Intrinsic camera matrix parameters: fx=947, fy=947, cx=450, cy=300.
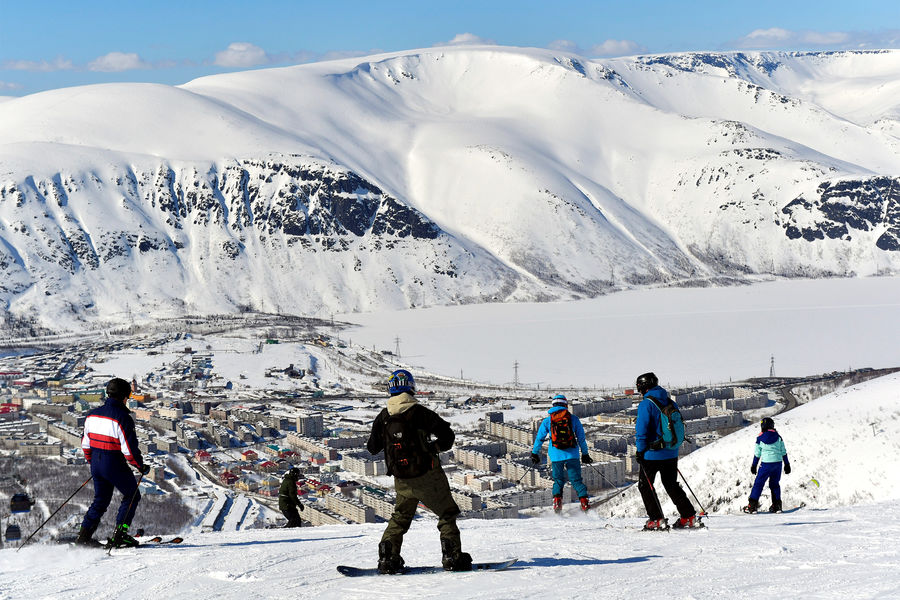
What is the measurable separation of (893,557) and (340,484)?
44.0 meters

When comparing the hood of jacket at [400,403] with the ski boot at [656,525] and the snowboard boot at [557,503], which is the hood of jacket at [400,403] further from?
the snowboard boot at [557,503]

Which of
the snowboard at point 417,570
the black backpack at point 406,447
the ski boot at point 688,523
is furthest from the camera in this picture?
the ski boot at point 688,523

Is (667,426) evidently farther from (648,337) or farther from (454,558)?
(648,337)

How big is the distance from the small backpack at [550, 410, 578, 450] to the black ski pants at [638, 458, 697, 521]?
1.92 meters

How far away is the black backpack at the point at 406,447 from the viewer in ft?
31.6

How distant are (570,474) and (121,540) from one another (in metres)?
6.70

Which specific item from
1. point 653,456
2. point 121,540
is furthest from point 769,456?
point 121,540

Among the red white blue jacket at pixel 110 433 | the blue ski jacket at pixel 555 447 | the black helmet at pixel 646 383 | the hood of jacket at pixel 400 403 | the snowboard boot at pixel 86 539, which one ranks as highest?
the black helmet at pixel 646 383

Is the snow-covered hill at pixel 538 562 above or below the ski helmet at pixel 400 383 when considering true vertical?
below

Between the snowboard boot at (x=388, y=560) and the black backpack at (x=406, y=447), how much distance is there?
916 millimetres

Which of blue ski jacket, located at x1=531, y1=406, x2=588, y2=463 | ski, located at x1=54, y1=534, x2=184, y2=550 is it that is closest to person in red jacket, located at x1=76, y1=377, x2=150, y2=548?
ski, located at x1=54, y1=534, x2=184, y2=550

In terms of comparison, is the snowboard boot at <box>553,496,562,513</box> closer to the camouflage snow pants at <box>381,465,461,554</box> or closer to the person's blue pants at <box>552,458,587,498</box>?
the person's blue pants at <box>552,458,587,498</box>

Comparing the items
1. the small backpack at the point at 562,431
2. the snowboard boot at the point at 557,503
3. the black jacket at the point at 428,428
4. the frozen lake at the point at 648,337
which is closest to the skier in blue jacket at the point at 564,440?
the small backpack at the point at 562,431

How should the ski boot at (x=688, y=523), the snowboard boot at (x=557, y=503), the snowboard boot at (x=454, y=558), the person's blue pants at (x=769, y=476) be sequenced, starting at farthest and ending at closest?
the person's blue pants at (x=769, y=476) → the snowboard boot at (x=557, y=503) → the ski boot at (x=688, y=523) → the snowboard boot at (x=454, y=558)
